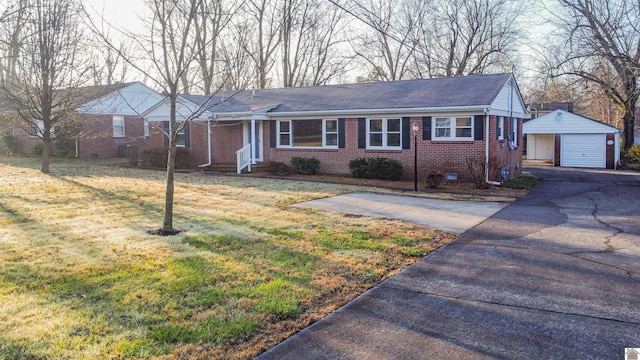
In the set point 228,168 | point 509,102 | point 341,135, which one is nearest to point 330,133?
point 341,135

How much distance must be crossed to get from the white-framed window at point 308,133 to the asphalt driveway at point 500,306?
1186cm

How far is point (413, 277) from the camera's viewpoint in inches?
240

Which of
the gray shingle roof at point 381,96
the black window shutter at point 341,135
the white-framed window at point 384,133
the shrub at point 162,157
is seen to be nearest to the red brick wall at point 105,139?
the shrub at point 162,157

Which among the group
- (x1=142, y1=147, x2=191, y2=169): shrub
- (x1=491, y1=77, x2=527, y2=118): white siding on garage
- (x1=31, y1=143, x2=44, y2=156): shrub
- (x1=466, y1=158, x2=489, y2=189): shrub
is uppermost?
(x1=491, y1=77, x2=527, y2=118): white siding on garage

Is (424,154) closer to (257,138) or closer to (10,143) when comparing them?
(257,138)

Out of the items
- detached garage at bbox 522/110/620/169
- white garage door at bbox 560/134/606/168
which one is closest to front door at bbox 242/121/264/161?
detached garage at bbox 522/110/620/169

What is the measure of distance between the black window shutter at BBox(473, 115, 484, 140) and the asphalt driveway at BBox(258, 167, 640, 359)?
8.22m

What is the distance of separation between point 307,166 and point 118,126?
1620 cm

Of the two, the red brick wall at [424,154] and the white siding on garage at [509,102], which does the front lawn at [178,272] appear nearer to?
the red brick wall at [424,154]

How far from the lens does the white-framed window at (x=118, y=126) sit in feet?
99.0

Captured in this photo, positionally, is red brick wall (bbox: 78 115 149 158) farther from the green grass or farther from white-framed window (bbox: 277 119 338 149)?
the green grass

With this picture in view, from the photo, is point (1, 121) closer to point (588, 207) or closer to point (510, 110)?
point (510, 110)

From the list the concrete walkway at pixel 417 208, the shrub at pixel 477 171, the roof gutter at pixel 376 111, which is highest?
the roof gutter at pixel 376 111

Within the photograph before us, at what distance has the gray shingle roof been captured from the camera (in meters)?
17.8
